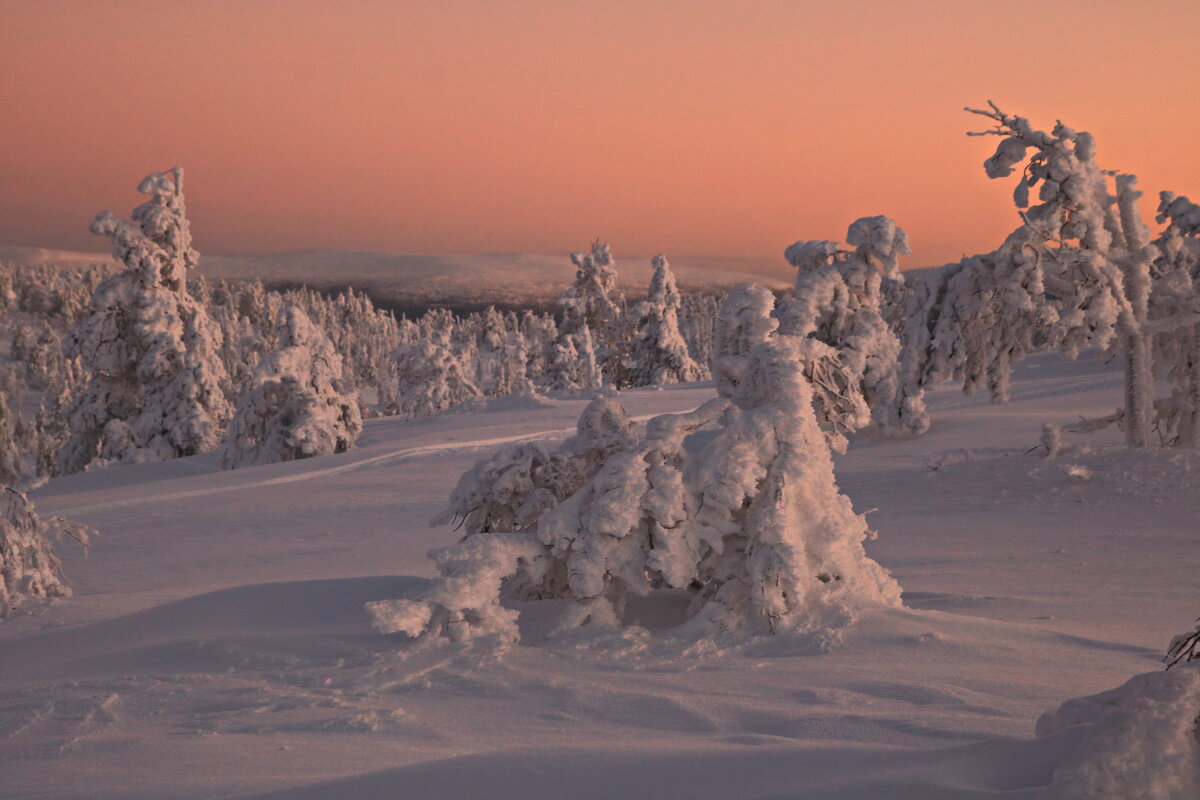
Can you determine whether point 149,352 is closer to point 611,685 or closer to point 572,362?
point 611,685

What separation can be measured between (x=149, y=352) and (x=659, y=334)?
2582 cm

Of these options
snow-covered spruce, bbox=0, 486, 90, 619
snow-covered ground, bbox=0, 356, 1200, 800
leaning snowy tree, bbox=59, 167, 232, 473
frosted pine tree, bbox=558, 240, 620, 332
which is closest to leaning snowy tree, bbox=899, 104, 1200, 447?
snow-covered ground, bbox=0, 356, 1200, 800

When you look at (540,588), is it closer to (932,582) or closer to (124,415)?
(932,582)

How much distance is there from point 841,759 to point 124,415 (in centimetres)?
3014

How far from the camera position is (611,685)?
532 centimetres

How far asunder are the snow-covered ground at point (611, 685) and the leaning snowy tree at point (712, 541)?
281 millimetres

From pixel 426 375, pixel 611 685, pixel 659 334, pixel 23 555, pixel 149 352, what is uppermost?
pixel 659 334

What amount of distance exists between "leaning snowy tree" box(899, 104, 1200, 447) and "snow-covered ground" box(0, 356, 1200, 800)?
79.0 inches

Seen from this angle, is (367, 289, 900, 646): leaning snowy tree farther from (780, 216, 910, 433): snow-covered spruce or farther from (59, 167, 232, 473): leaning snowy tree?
(59, 167, 232, 473): leaning snowy tree

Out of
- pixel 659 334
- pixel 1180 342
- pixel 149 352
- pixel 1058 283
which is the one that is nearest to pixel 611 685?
pixel 1058 283

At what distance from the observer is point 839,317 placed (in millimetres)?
19031

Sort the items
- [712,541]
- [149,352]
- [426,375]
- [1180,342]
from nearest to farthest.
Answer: [712,541], [1180,342], [149,352], [426,375]

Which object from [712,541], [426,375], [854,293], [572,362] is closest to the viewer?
[712,541]

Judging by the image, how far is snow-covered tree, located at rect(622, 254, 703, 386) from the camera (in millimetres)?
47281
